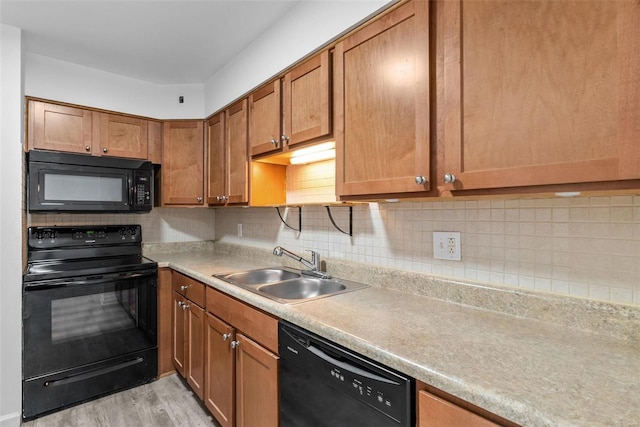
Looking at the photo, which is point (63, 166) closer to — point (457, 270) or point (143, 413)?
point (143, 413)

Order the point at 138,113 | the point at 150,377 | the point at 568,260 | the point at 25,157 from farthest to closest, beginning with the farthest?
the point at 138,113 < the point at 150,377 < the point at 25,157 < the point at 568,260

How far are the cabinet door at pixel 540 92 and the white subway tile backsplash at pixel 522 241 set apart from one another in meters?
0.32

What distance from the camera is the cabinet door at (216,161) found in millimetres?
2461

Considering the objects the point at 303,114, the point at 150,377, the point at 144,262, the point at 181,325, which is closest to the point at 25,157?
the point at 144,262

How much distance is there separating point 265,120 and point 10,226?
1603 mm

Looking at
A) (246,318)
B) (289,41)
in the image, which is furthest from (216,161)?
(246,318)

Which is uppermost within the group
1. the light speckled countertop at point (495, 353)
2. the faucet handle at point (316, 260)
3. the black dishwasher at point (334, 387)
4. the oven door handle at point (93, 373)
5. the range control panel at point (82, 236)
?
the range control panel at point (82, 236)

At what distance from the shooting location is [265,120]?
6.43 ft

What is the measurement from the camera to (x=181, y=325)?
2.30 m

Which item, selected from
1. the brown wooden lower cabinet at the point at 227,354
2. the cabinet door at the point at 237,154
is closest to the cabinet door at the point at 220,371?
the brown wooden lower cabinet at the point at 227,354

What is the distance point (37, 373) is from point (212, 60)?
231cm

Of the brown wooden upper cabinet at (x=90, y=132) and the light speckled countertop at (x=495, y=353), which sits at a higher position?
the brown wooden upper cabinet at (x=90, y=132)

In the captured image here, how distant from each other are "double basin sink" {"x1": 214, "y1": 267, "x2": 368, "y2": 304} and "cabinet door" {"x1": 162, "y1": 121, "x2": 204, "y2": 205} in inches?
38.7

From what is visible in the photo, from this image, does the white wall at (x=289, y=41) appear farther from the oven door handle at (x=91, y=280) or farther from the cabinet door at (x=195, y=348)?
the cabinet door at (x=195, y=348)
